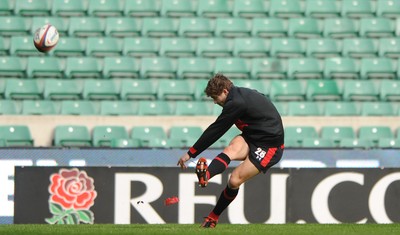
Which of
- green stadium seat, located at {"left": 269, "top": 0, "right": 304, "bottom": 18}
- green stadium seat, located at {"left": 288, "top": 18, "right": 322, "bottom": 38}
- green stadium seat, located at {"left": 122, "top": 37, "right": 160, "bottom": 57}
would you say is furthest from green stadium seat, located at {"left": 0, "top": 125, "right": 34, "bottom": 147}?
green stadium seat, located at {"left": 269, "top": 0, "right": 304, "bottom": 18}

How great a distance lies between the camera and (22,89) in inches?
673

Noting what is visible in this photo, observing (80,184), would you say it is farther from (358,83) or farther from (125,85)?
(358,83)

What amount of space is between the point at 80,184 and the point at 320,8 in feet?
24.5

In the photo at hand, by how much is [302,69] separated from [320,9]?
1933 mm

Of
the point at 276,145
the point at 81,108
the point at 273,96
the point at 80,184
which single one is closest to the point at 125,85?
the point at 81,108

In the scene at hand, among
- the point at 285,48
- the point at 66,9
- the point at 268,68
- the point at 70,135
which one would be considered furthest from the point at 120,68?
the point at 285,48

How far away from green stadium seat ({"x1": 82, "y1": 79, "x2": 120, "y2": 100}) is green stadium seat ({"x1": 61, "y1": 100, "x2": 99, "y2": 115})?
344mm

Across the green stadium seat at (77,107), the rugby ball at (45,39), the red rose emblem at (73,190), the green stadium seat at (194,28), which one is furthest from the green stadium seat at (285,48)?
the rugby ball at (45,39)

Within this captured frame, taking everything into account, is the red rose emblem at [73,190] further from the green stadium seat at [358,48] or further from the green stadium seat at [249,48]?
the green stadium seat at [358,48]

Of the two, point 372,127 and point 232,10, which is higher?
point 232,10

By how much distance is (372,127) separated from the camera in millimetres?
16328

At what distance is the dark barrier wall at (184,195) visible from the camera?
1368cm

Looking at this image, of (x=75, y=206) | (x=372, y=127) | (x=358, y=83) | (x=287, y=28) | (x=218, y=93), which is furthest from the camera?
(x=287, y=28)

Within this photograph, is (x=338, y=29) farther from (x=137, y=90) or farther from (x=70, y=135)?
(x=70, y=135)
